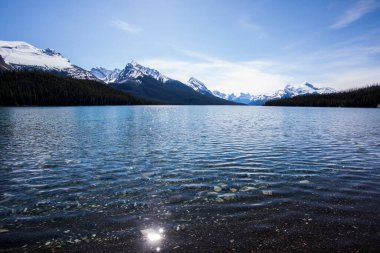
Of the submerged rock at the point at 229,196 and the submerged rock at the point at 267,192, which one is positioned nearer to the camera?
the submerged rock at the point at 229,196

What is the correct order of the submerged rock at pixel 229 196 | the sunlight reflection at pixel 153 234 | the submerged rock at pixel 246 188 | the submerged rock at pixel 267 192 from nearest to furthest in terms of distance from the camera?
1. the sunlight reflection at pixel 153 234
2. the submerged rock at pixel 229 196
3. the submerged rock at pixel 267 192
4. the submerged rock at pixel 246 188

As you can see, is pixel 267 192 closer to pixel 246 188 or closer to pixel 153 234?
pixel 246 188

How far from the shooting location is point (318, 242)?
10938 millimetres

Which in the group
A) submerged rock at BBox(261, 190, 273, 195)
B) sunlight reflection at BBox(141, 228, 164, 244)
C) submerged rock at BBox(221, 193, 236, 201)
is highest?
submerged rock at BBox(261, 190, 273, 195)

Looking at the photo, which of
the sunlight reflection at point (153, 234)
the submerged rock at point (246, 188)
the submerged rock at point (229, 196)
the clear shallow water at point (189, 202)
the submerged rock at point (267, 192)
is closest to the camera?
the clear shallow water at point (189, 202)

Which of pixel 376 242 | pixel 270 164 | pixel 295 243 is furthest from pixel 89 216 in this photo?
pixel 270 164

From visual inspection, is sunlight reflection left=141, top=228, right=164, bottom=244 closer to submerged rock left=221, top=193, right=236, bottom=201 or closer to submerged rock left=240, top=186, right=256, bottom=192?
submerged rock left=221, top=193, right=236, bottom=201

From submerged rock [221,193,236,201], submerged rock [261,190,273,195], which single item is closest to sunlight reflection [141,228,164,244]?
submerged rock [221,193,236,201]

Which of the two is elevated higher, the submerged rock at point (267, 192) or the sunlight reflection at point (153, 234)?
the submerged rock at point (267, 192)

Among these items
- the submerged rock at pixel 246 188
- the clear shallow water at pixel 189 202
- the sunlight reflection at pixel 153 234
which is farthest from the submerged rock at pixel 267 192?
the sunlight reflection at pixel 153 234

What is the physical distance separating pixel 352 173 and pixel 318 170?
8.45 feet

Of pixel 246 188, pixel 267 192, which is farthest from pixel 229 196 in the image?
pixel 267 192

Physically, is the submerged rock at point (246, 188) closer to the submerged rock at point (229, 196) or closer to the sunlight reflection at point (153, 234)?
the submerged rock at point (229, 196)

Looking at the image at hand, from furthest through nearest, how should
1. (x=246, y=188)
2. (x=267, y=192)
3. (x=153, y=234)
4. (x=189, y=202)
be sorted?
(x=246, y=188), (x=267, y=192), (x=189, y=202), (x=153, y=234)
